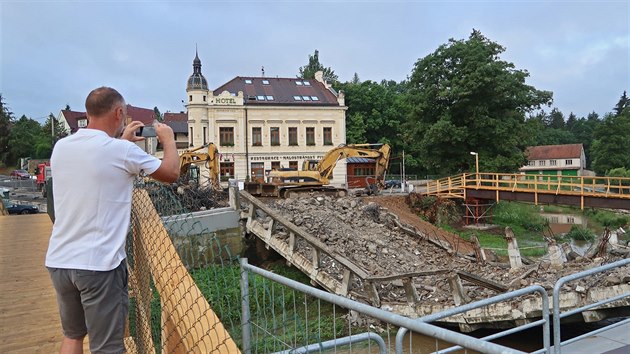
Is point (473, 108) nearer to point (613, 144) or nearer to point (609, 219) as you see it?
point (609, 219)

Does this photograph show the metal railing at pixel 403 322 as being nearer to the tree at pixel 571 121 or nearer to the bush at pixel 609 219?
the bush at pixel 609 219

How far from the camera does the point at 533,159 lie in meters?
75.4

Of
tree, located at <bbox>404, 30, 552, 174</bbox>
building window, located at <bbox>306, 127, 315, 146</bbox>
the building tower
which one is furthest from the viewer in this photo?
building window, located at <bbox>306, 127, 315, 146</bbox>

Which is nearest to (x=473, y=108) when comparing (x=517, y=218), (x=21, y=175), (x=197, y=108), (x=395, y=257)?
(x=517, y=218)

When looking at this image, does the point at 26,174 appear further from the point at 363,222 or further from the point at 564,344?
the point at 564,344

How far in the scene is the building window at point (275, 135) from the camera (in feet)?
120

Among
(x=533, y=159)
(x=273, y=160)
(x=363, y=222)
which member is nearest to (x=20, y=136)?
(x=273, y=160)

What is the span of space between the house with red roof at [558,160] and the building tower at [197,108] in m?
53.6

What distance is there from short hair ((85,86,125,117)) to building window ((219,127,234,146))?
33.3 m

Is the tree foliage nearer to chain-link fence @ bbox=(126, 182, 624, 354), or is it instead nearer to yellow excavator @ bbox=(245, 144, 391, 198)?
yellow excavator @ bbox=(245, 144, 391, 198)

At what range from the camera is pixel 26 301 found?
4891mm

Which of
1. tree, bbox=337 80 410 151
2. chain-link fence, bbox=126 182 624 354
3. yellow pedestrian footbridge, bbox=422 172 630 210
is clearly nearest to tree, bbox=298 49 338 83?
tree, bbox=337 80 410 151

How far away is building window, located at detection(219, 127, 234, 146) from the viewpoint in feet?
115

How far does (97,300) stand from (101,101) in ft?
3.31
